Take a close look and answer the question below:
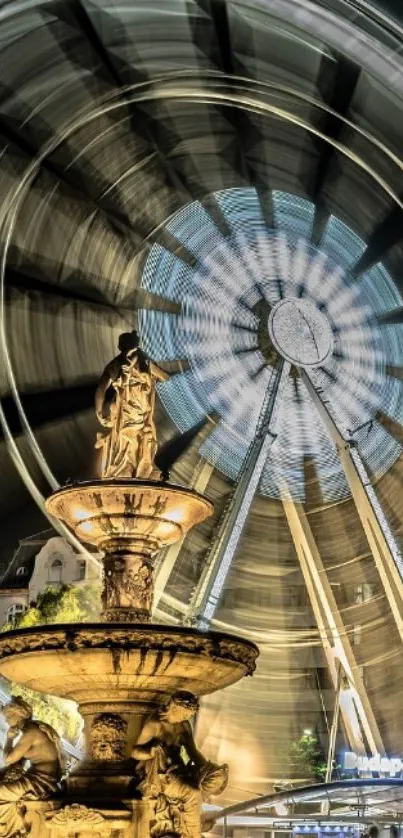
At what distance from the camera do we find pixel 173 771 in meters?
11.2

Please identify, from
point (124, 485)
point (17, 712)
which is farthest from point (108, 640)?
point (124, 485)

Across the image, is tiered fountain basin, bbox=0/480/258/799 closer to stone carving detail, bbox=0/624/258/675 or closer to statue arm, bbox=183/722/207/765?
stone carving detail, bbox=0/624/258/675

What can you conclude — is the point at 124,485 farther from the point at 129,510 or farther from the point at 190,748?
the point at 190,748

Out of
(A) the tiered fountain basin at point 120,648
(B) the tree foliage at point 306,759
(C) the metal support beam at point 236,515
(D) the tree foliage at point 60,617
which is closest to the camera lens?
(A) the tiered fountain basin at point 120,648

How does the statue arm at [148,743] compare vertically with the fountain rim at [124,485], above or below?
below

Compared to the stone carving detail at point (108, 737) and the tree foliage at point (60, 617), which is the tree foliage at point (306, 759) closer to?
the tree foliage at point (60, 617)

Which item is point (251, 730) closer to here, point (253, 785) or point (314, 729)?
point (253, 785)

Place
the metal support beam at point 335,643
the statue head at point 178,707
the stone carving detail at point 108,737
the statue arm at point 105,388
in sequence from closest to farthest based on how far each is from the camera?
the statue head at point 178,707
the stone carving detail at point 108,737
the statue arm at point 105,388
the metal support beam at point 335,643

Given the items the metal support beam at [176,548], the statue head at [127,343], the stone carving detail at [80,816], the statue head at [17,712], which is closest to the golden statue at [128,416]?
the statue head at [127,343]

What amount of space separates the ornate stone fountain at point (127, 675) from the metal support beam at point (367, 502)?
15.5m

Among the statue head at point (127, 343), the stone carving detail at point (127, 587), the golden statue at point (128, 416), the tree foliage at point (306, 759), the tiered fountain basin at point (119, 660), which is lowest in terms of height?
the tiered fountain basin at point (119, 660)

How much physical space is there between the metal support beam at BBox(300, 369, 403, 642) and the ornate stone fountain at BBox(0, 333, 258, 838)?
50.8ft

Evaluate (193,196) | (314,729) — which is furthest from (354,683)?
(193,196)

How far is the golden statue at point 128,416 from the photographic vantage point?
43.8 ft
